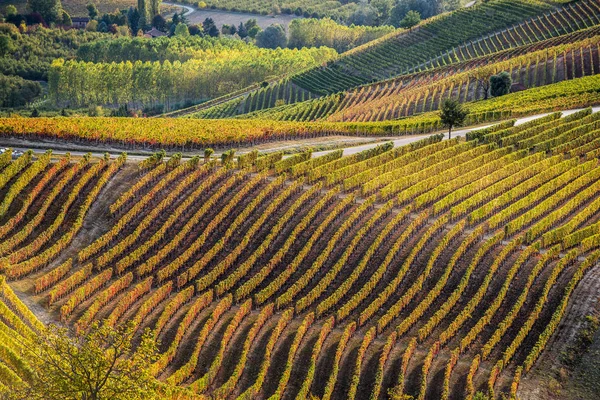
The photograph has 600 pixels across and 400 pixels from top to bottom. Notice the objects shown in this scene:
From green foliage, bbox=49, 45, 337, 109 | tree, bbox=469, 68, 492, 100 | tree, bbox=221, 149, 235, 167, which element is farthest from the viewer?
green foliage, bbox=49, 45, 337, 109

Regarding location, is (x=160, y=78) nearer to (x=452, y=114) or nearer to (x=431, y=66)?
(x=431, y=66)

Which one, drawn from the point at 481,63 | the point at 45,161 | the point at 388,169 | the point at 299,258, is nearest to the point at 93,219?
the point at 45,161

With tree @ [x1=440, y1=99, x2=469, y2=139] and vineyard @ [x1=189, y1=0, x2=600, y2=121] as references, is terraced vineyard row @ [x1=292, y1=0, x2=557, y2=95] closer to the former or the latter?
vineyard @ [x1=189, y1=0, x2=600, y2=121]

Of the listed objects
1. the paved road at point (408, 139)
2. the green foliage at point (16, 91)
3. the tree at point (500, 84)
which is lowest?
the green foliage at point (16, 91)

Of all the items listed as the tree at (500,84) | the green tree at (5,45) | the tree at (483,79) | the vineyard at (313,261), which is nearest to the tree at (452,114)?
the vineyard at (313,261)

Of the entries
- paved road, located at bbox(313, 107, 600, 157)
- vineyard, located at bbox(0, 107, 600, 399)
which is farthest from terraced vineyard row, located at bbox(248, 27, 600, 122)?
vineyard, located at bbox(0, 107, 600, 399)

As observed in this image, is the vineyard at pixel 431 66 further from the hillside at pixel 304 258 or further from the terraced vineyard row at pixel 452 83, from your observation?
the hillside at pixel 304 258
